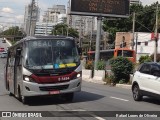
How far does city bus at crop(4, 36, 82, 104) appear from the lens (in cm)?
1546

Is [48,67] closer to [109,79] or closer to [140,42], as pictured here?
[109,79]

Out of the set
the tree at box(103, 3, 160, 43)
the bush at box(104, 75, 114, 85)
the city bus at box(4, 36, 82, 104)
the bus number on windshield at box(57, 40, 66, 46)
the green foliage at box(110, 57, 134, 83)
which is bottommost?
the bush at box(104, 75, 114, 85)

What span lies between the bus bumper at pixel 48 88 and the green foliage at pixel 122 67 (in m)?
14.6

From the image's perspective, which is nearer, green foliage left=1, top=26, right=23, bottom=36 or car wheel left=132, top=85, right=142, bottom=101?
car wheel left=132, top=85, right=142, bottom=101

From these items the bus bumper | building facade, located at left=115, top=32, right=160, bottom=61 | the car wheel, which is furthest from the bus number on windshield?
building facade, located at left=115, top=32, right=160, bottom=61

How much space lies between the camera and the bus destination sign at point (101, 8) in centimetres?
3731

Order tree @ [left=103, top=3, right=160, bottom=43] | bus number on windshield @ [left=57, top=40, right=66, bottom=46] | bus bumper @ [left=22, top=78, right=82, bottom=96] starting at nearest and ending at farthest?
bus bumper @ [left=22, top=78, right=82, bottom=96], bus number on windshield @ [left=57, top=40, right=66, bottom=46], tree @ [left=103, top=3, right=160, bottom=43]

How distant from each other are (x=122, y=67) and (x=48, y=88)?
15301 mm

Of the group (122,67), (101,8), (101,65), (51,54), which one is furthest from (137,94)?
(101,8)

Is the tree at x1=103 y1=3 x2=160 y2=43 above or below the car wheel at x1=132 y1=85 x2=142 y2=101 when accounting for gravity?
above

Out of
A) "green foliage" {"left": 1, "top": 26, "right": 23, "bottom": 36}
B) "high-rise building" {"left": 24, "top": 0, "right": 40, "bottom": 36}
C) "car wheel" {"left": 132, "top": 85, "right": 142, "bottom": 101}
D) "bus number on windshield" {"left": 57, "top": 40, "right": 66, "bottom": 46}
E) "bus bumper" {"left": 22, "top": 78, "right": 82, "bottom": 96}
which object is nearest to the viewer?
"bus bumper" {"left": 22, "top": 78, "right": 82, "bottom": 96}

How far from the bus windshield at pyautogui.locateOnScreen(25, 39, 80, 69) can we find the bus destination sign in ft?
69.2

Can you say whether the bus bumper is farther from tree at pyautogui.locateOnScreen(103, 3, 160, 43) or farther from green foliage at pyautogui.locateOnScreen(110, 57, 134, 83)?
tree at pyautogui.locateOnScreen(103, 3, 160, 43)

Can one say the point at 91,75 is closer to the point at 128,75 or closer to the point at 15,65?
the point at 128,75
